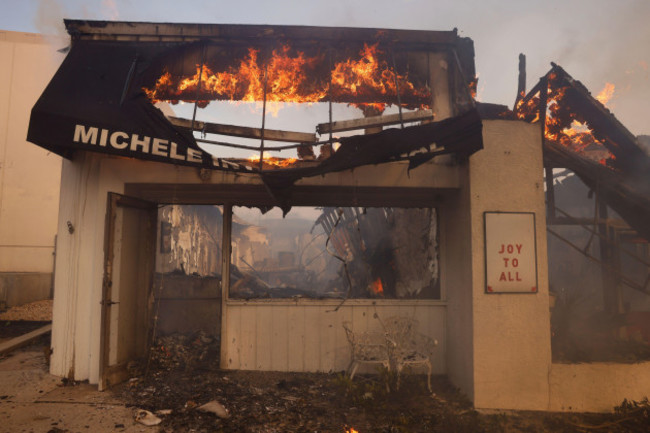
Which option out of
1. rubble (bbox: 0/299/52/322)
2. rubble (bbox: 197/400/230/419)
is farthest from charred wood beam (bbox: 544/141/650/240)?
rubble (bbox: 0/299/52/322)

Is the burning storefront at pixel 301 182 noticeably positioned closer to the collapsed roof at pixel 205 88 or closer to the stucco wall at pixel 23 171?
the collapsed roof at pixel 205 88

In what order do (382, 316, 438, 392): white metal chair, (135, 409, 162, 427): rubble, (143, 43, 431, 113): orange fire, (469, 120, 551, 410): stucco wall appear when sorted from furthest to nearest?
(143, 43, 431, 113): orange fire, (382, 316, 438, 392): white metal chair, (469, 120, 551, 410): stucco wall, (135, 409, 162, 427): rubble

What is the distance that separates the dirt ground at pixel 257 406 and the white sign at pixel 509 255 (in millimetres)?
1781

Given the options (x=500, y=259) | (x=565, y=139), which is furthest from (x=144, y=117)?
(x=565, y=139)

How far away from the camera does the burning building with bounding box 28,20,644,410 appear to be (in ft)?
16.7

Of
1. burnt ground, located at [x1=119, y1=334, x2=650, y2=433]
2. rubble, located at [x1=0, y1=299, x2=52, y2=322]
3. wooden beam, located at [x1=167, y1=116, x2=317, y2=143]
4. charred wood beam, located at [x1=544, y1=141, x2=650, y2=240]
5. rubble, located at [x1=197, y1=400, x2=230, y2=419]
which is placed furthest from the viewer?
rubble, located at [x1=0, y1=299, x2=52, y2=322]

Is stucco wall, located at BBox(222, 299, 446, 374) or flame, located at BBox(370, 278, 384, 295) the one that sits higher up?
flame, located at BBox(370, 278, 384, 295)

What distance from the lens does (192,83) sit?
Answer: 21.8 ft

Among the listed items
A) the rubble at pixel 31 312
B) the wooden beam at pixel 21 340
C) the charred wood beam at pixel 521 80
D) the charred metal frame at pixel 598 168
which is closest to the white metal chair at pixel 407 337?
the charred metal frame at pixel 598 168

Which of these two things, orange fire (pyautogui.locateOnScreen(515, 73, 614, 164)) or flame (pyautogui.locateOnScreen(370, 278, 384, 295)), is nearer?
orange fire (pyautogui.locateOnScreen(515, 73, 614, 164))

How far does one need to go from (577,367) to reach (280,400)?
14.3ft

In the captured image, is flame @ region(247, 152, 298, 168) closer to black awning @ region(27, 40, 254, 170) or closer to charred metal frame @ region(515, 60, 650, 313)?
black awning @ region(27, 40, 254, 170)

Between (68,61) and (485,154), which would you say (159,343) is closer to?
(68,61)

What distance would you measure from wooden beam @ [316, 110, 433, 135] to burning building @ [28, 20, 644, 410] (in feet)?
0.08
